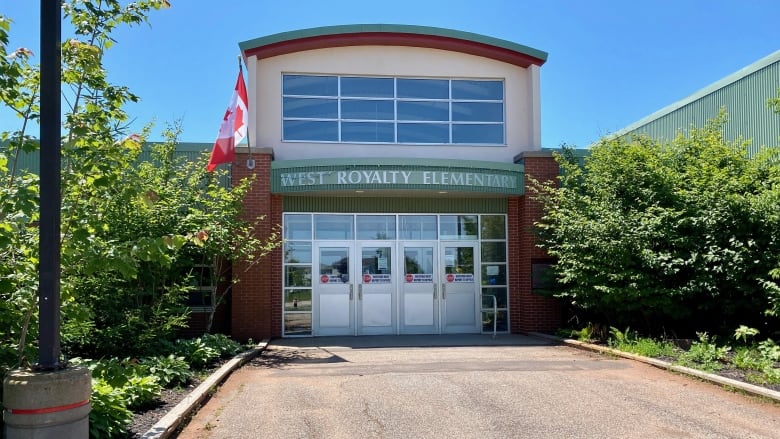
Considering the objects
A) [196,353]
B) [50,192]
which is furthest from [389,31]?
[50,192]

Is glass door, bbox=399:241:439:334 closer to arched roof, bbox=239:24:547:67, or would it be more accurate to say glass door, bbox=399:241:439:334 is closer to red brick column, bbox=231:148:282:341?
red brick column, bbox=231:148:282:341

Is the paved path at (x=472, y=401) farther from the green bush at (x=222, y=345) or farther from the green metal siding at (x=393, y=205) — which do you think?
the green metal siding at (x=393, y=205)

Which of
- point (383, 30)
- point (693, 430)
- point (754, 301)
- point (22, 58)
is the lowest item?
point (693, 430)

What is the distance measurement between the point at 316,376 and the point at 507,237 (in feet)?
24.6

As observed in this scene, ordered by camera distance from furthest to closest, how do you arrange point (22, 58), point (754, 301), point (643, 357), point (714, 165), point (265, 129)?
point (265, 129) < point (714, 165) < point (754, 301) < point (643, 357) < point (22, 58)

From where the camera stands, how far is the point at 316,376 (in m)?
9.62

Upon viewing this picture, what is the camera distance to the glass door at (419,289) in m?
15.2

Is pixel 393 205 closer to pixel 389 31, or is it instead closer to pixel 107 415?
pixel 389 31

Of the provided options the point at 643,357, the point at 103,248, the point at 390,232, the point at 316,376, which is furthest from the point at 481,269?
the point at 103,248

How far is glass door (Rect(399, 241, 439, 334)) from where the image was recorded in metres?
15.2

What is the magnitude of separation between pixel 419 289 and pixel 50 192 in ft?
38.1

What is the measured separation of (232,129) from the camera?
43.3ft

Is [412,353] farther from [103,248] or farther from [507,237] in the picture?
[103,248]

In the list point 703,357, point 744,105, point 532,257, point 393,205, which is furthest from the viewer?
point 744,105
